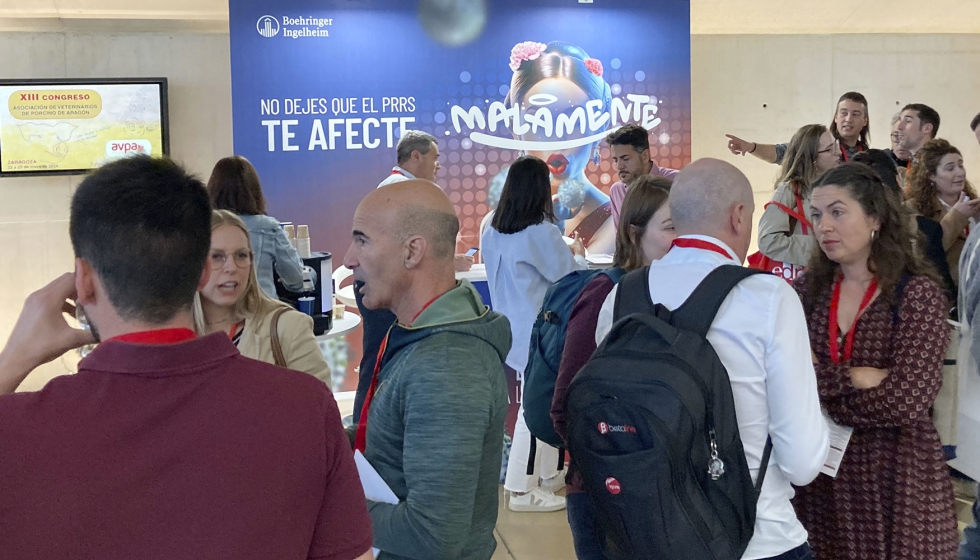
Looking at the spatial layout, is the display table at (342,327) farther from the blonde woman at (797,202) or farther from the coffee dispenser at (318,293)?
the blonde woman at (797,202)

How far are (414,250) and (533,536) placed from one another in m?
2.48

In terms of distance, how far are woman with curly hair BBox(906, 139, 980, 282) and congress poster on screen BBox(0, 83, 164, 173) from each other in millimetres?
4566

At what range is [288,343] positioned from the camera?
2.27 metres

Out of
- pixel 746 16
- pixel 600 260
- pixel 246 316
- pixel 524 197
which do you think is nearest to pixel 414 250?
pixel 246 316

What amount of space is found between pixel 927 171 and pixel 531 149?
2492 millimetres

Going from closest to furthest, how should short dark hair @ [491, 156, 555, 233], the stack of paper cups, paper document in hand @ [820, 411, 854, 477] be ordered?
paper document in hand @ [820, 411, 854, 477] → short dark hair @ [491, 156, 555, 233] → the stack of paper cups

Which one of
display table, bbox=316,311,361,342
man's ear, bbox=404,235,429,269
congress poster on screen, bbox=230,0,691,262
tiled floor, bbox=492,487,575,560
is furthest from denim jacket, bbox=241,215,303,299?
man's ear, bbox=404,235,429,269

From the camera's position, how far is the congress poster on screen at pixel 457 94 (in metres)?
5.38

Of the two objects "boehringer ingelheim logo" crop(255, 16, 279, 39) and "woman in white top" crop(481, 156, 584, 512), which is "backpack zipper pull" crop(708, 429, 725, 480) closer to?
"woman in white top" crop(481, 156, 584, 512)

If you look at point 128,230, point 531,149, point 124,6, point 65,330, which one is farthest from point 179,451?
point 124,6

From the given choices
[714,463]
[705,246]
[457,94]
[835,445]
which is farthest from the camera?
[457,94]

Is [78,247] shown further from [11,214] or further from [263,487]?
[11,214]

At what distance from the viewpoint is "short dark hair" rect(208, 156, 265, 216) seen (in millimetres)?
3893

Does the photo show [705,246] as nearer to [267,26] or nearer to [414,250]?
[414,250]
